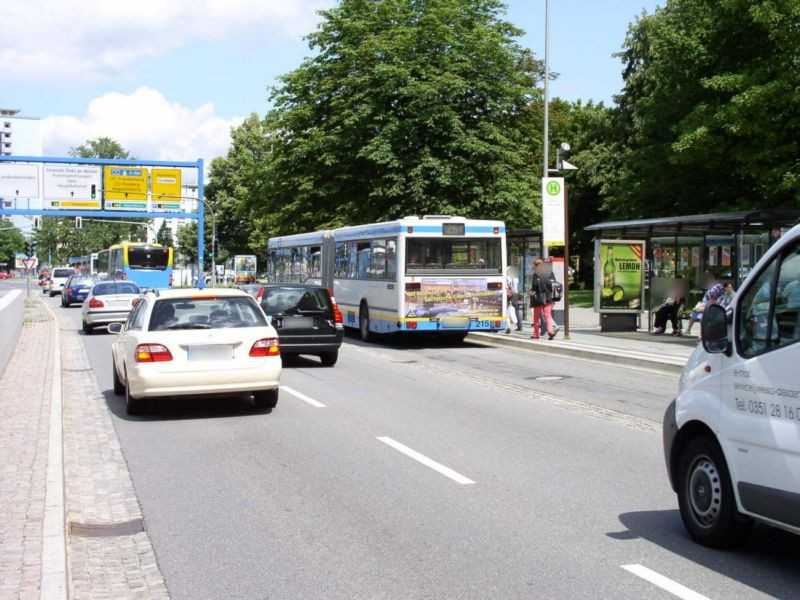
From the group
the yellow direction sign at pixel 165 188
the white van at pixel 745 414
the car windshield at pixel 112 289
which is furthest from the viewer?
the yellow direction sign at pixel 165 188

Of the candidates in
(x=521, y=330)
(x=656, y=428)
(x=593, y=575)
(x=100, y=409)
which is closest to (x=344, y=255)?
(x=521, y=330)

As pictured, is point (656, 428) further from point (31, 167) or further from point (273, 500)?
point (31, 167)

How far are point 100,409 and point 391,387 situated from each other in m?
4.41

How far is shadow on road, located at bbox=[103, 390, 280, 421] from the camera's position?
11930 mm

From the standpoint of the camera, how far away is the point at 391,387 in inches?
588

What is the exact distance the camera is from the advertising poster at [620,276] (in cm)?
2598

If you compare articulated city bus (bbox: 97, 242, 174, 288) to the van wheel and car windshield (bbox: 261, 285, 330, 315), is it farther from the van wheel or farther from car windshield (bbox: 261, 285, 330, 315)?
the van wheel

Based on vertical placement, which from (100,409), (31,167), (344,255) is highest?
(31,167)

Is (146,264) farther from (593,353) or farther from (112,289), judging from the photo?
(593,353)

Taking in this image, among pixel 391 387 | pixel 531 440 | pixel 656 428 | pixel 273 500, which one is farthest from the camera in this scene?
pixel 391 387

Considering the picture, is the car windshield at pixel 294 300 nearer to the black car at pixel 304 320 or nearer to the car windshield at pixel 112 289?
the black car at pixel 304 320

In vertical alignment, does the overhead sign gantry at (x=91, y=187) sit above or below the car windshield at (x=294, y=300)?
above

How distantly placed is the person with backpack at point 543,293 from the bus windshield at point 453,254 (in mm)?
1358

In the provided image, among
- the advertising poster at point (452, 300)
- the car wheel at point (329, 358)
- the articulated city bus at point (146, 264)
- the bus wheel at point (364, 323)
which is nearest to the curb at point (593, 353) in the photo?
the advertising poster at point (452, 300)
